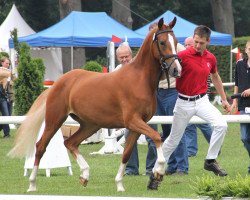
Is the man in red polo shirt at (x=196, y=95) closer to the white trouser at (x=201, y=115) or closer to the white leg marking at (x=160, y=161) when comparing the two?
the white trouser at (x=201, y=115)

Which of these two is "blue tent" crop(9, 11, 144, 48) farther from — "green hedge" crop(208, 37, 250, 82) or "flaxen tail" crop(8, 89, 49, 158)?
"flaxen tail" crop(8, 89, 49, 158)

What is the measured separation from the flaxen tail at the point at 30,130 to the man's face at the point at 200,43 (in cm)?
188

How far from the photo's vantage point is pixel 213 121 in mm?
10039

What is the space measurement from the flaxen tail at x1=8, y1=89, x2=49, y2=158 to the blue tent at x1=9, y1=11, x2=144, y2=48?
18550mm

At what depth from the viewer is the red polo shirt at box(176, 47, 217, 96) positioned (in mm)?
10102

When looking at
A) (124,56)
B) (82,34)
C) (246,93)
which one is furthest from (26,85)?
(82,34)

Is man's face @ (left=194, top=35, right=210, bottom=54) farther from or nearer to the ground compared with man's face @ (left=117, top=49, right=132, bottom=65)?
farther from the ground

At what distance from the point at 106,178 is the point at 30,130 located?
1.47m

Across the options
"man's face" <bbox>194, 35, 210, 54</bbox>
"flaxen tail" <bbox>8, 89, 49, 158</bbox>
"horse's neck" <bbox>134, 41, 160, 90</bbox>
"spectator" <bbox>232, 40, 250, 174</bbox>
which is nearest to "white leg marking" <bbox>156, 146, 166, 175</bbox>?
"horse's neck" <bbox>134, 41, 160, 90</bbox>

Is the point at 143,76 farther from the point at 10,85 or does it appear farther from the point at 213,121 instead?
the point at 10,85

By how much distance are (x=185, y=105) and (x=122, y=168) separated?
1.05 m

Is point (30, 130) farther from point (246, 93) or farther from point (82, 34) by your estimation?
point (82, 34)

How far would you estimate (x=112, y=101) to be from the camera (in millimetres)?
9695

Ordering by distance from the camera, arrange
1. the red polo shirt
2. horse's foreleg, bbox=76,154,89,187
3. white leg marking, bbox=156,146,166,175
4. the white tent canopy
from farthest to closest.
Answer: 1. the white tent canopy
2. the red polo shirt
3. horse's foreleg, bbox=76,154,89,187
4. white leg marking, bbox=156,146,166,175
